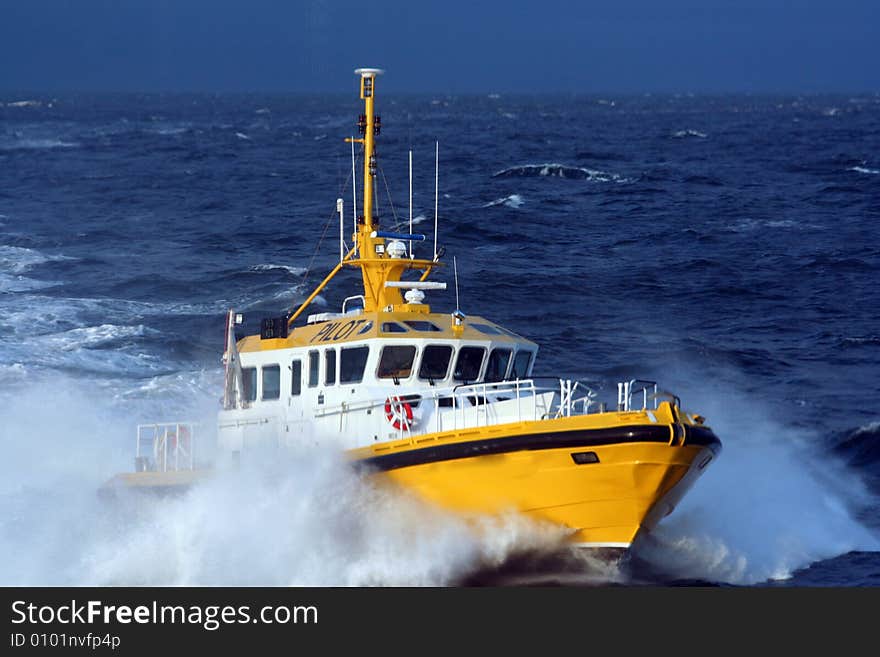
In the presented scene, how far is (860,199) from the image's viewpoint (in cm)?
5247

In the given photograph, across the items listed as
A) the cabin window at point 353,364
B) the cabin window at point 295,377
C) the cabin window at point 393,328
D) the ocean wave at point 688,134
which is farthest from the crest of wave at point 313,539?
the ocean wave at point 688,134

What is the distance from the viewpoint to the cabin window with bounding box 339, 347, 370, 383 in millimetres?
19578

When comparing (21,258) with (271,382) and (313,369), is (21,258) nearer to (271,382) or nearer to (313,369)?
(271,382)

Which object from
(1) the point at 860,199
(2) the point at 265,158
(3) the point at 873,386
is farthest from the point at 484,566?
(2) the point at 265,158

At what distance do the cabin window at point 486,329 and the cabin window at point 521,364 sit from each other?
42 cm

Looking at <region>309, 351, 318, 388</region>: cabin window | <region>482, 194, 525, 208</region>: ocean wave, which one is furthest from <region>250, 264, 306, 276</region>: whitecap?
<region>309, 351, 318, 388</region>: cabin window

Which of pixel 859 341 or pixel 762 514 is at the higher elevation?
pixel 859 341

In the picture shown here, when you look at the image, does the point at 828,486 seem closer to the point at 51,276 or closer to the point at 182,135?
the point at 51,276

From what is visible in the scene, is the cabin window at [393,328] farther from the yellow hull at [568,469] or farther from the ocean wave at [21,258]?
the ocean wave at [21,258]

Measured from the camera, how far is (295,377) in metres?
20.3

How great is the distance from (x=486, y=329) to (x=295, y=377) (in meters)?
2.71

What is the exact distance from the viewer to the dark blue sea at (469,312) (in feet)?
60.8

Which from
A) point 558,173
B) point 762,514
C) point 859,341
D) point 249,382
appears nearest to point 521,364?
point 249,382

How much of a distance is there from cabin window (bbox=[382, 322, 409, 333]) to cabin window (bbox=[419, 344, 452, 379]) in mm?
454
